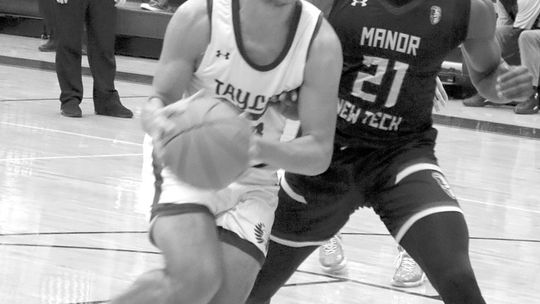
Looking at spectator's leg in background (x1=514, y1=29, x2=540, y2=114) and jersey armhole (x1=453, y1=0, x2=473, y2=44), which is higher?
jersey armhole (x1=453, y1=0, x2=473, y2=44)

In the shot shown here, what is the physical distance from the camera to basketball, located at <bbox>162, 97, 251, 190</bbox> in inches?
108

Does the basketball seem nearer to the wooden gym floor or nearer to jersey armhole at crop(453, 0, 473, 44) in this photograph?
the wooden gym floor

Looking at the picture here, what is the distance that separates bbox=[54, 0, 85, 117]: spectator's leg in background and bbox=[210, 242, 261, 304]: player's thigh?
5.84m

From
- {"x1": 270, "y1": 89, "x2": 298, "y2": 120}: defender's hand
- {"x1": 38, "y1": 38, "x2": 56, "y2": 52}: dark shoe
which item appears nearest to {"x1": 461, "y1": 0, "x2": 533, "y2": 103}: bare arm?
{"x1": 270, "y1": 89, "x2": 298, "y2": 120}: defender's hand

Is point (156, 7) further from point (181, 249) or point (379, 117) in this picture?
point (181, 249)

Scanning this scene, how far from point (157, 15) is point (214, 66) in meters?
11.8

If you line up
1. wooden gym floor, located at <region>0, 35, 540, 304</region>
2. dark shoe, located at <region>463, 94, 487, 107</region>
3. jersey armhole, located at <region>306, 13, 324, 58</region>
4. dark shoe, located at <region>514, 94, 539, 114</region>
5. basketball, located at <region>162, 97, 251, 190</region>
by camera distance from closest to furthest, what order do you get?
basketball, located at <region>162, 97, 251, 190</region>, jersey armhole, located at <region>306, 13, 324, 58</region>, wooden gym floor, located at <region>0, 35, 540, 304</region>, dark shoe, located at <region>514, 94, 539, 114</region>, dark shoe, located at <region>463, 94, 487, 107</region>

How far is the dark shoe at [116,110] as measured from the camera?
348 inches

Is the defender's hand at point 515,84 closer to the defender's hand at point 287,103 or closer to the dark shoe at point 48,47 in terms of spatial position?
the defender's hand at point 287,103

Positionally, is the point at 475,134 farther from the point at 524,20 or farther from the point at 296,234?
the point at 296,234

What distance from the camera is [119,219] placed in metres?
5.17

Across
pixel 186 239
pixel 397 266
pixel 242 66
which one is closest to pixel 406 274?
pixel 397 266

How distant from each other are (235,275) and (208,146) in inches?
16.5

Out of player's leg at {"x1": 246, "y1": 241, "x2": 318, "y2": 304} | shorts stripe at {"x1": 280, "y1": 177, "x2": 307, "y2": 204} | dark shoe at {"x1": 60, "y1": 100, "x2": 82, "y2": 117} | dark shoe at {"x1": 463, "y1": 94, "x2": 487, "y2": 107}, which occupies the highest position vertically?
shorts stripe at {"x1": 280, "y1": 177, "x2": 307, "y2": 204}
